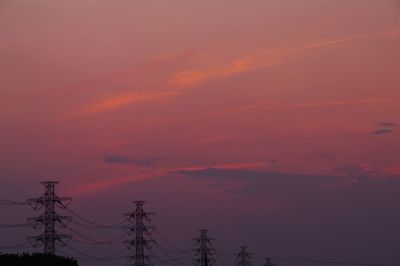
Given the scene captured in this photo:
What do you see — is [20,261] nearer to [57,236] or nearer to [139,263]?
[57,236]

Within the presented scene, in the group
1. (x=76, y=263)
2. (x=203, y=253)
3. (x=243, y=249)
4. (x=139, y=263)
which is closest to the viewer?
(x=76, y=263)

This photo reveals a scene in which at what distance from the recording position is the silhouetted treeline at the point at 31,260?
164 feet

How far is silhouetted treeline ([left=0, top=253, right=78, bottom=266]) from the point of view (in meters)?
49.9

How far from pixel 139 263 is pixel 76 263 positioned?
23.7m

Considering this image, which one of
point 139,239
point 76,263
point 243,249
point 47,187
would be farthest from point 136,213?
point 243,249

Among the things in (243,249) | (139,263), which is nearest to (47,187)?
(139,263)

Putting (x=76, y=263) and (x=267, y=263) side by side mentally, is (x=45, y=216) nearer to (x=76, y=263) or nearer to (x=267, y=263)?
(x=76, y=263)

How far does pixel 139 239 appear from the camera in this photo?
80.4 metres

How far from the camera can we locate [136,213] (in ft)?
273

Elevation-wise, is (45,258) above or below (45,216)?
below

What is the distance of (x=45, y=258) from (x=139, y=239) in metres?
29.4

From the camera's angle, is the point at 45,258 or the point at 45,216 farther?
the point at 45,216

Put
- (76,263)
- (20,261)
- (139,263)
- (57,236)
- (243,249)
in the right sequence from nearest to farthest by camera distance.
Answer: (20,261)
(76,263)
(57,236)
(139,263)
(243,249)

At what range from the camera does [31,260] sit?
50656 mm
